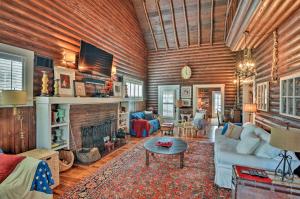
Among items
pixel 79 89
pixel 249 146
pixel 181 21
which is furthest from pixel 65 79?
pixel 181 21

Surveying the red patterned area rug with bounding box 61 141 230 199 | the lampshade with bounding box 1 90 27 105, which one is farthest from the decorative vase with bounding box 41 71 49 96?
the red patterned area rug with bounding box 61 141 230 199

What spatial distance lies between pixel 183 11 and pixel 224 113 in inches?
204

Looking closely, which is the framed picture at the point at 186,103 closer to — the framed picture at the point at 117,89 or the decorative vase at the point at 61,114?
the framed picture at the point at 117,89

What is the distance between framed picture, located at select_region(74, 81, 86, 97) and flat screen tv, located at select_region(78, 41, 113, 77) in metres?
0.37

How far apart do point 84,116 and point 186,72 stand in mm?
5971

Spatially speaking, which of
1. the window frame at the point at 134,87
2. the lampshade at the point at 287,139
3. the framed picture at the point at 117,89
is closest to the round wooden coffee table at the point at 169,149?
the lampshade at the point at 287,139

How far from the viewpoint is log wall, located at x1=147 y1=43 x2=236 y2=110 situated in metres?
8.34

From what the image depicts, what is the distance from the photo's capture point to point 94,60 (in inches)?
190

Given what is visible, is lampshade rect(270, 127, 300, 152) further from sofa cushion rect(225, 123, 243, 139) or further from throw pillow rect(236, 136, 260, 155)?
sofa cushion rect(225, 123, 243, 139)

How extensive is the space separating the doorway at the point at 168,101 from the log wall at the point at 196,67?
0.25 meters

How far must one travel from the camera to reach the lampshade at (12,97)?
2391mm

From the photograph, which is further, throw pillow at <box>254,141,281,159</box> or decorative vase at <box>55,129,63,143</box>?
decorative vase at <box>55,129,63,143</box>

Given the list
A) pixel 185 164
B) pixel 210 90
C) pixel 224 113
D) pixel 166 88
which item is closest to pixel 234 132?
pixel 185 164

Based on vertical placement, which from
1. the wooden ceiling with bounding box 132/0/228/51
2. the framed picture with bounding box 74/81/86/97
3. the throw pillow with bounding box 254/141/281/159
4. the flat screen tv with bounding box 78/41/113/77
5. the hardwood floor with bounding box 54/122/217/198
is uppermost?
the wooden ceiling with bounding box 132/0/228/51
